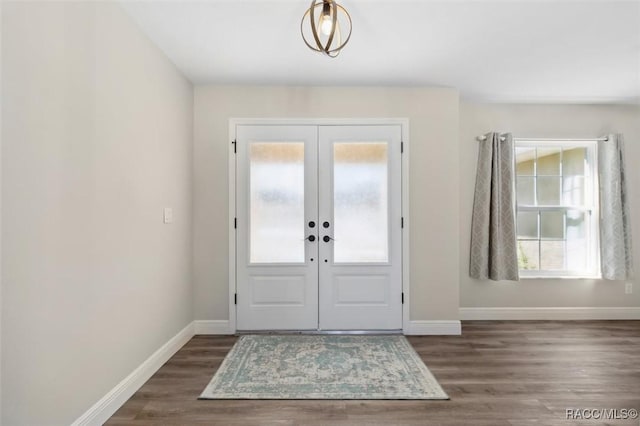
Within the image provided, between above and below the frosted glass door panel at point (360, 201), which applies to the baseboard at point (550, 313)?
below

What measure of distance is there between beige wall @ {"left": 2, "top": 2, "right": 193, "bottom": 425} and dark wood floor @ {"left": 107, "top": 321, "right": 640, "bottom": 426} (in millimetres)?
363

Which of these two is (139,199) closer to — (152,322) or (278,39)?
(152,322)

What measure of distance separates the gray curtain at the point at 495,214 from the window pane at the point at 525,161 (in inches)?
12.0

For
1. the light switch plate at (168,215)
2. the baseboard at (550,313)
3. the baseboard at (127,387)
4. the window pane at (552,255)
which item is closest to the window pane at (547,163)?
the window pane at (552,255)

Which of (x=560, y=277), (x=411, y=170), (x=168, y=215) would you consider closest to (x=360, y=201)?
(x=411, y=170)

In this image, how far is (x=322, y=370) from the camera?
262 centimetres

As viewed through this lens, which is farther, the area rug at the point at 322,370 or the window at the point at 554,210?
the window at the point at 554,210

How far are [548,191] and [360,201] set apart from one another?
235 cm

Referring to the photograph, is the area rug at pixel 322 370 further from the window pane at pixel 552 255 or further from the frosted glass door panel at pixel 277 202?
the window pane at pixel 552 255

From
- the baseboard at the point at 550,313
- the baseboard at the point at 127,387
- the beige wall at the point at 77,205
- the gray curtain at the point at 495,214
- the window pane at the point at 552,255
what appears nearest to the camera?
the beige wall at the point at 77,205

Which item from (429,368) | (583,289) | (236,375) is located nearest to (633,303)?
(583,289)

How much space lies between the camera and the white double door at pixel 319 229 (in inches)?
136

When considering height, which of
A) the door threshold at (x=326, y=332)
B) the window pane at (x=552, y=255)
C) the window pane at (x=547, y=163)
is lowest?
the door threshold at (x=326, y=332)

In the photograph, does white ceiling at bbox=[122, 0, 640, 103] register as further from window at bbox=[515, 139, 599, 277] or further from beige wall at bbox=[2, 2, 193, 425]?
window at bbox=[515, 139, 599, 277]
